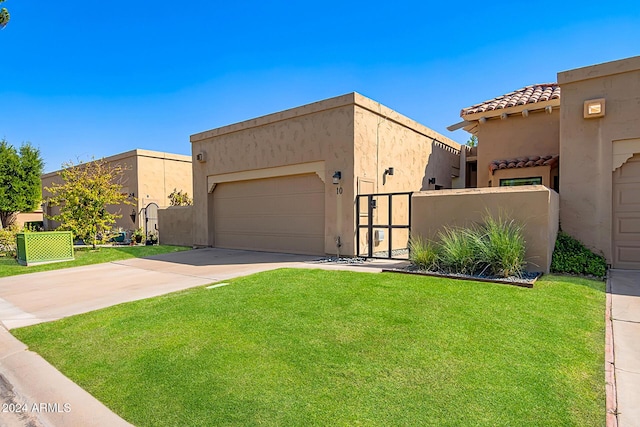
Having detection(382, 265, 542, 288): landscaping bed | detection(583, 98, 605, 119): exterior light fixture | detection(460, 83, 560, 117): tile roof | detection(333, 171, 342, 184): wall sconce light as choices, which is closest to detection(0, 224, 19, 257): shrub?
detection(333, 171, 342, 184): wall sconce light

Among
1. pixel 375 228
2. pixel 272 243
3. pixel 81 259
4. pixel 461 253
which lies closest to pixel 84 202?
pixel 81 259

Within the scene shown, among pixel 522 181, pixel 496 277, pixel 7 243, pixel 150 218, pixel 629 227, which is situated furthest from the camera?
pixel 150 218

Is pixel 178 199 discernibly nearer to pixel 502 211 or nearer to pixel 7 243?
pixel 7 243

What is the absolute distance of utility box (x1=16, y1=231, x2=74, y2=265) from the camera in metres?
11.6

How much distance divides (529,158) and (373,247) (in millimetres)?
5711

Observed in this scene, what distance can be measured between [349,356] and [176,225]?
643 inches

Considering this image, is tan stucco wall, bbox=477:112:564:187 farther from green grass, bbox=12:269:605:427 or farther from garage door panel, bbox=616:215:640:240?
green grass, bbox=12:269:605:427

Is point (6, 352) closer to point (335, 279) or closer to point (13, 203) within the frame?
point (335, 279)

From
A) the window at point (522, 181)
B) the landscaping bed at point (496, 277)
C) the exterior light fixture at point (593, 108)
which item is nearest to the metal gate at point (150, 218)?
the landscaping bed at point (496, 277)

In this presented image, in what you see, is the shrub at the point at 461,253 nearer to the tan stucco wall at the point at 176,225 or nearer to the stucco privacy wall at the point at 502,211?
the stucco privacy wall at the point at 502,211

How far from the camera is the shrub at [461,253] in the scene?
703 cm

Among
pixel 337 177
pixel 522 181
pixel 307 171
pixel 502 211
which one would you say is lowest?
pixel 502 211

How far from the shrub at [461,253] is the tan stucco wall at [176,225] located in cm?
1323

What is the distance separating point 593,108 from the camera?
8242mm
